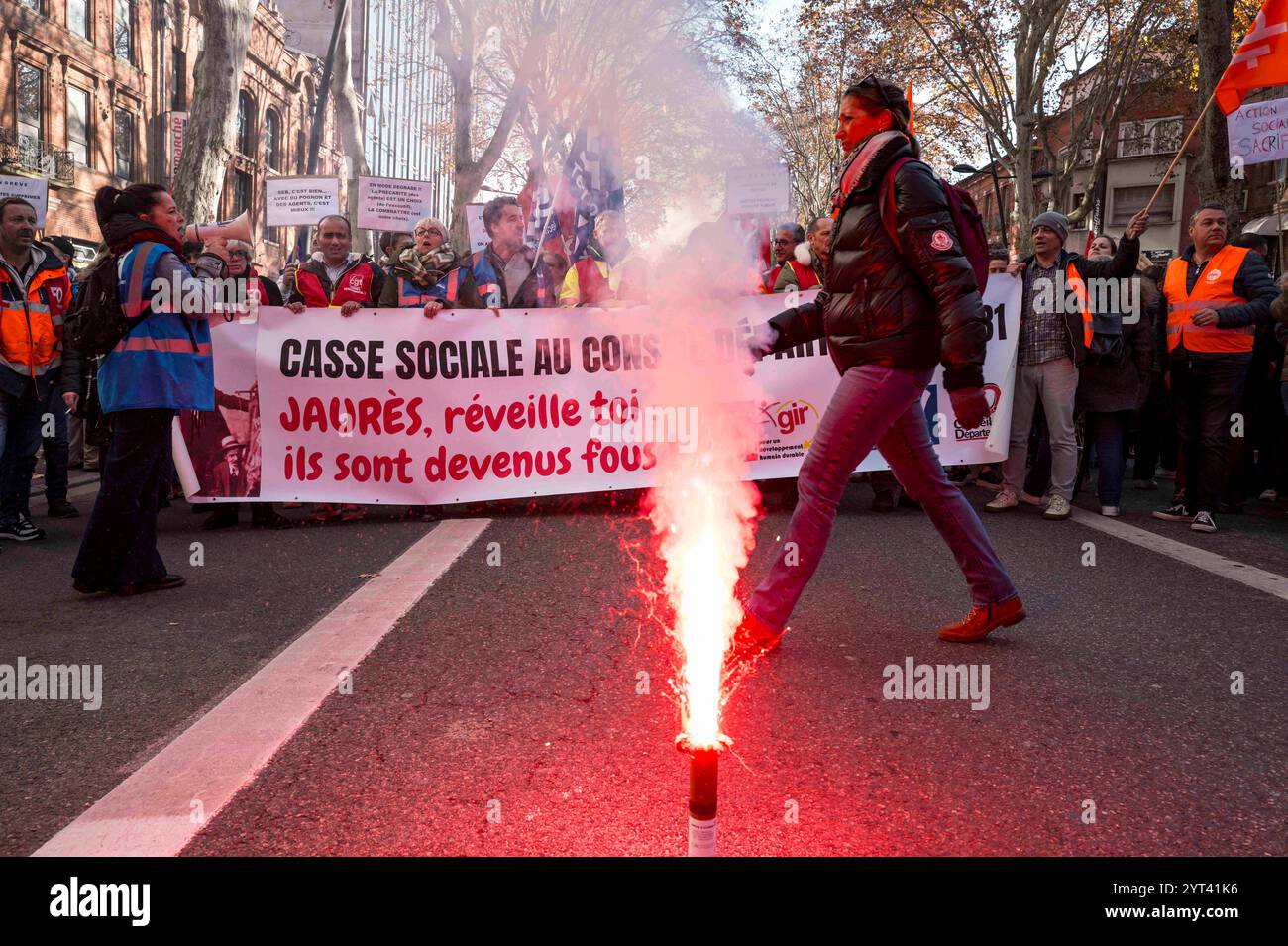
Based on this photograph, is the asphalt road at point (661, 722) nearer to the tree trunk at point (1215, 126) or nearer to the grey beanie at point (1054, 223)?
the grey beanie at point (1054, 223)

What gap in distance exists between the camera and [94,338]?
17.0ft

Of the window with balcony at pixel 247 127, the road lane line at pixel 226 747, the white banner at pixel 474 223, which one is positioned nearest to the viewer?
the road lane line at pixel 226 747

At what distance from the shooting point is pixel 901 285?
3885 millimetres

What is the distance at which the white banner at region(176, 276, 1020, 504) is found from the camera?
7.71 m

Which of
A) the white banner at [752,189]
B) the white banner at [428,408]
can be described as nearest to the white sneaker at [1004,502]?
the white banner at [428,408]

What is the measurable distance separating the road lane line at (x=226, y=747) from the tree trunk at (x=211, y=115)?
42.8ft

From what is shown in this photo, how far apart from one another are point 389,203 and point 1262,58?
10.9 m

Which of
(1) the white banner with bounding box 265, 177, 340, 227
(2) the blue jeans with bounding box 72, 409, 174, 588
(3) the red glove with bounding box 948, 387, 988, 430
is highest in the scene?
(1) the white banner with bounding box 265, 177, 340, 227

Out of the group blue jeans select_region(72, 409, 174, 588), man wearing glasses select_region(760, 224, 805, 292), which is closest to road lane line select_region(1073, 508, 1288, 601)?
man wearing glasses select_region(760, 224, 805, 292)

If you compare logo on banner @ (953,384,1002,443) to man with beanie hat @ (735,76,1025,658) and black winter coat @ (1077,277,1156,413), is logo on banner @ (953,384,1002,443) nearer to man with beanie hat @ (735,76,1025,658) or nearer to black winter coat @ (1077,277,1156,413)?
black winter coat @ (1077,277,1156,413)

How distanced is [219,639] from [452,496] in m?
3.51

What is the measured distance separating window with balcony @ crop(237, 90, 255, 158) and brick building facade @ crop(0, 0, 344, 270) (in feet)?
0.15

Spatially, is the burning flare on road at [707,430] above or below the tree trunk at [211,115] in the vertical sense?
below

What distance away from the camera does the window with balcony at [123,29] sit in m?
33.9
